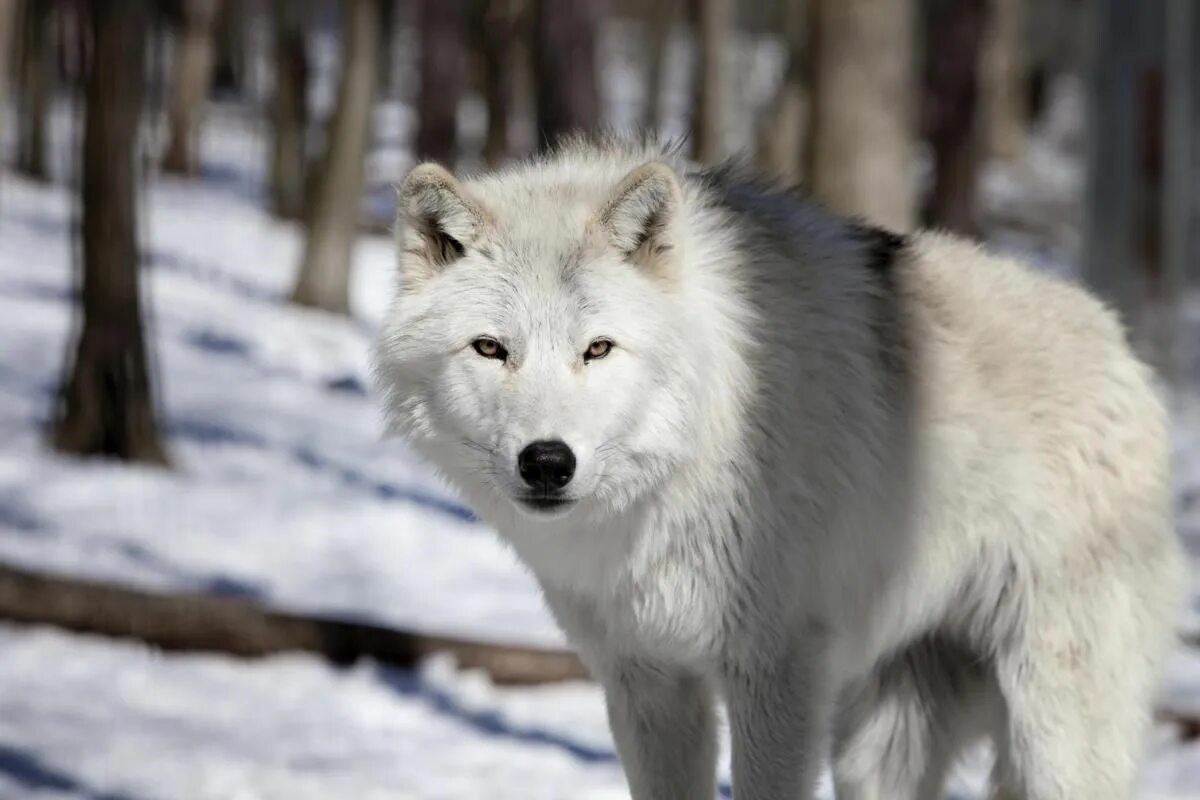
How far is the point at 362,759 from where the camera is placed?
5254 millimetres

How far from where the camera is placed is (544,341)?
11.3 feet

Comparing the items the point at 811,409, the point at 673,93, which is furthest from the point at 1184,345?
the point at 673,93

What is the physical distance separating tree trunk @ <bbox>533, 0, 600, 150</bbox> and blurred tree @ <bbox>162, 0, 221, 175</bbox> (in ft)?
37.9

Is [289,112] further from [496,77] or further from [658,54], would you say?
[658,54]

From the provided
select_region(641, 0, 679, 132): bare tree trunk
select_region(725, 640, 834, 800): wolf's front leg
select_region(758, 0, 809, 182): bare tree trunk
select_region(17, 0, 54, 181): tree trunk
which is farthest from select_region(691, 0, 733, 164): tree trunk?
select_region(725, 640, 834, 800): wolf's front leg

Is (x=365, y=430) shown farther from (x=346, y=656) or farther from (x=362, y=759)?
(x=362, y=759)

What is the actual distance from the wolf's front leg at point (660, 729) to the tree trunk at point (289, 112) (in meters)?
15.1

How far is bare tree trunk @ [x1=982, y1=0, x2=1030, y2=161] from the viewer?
3052 centimetres

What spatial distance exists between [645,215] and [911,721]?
5.77 ft

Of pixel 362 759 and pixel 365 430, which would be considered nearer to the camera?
pixel 362 759

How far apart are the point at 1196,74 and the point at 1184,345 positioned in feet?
8.95

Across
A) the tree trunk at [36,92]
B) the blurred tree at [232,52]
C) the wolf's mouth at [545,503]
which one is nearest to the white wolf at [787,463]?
the wolf's mouth at [545,503]

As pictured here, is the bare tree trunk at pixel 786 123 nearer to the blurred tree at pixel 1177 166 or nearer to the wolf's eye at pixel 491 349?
the blurred tree at pixel 1177 166

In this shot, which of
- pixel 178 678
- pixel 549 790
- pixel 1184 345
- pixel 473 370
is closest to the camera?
pixel 473 370
